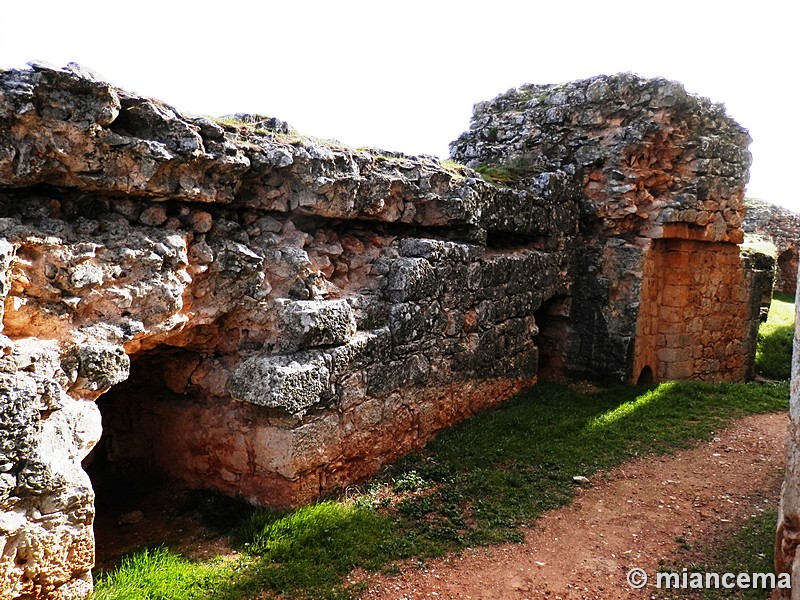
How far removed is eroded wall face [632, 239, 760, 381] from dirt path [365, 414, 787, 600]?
275cm

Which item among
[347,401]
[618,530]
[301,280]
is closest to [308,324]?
[301,280]

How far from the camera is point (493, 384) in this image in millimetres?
7500

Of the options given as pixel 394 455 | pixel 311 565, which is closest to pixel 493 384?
pixel 394 455

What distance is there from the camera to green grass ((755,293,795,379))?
11266 mm

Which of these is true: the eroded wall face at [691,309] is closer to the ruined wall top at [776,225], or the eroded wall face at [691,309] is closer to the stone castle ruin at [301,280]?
the stone castle ruin at [301,280]

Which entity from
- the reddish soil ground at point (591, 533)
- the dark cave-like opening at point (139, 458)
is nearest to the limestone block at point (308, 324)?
the dark cave-like opening at point (139, 458)

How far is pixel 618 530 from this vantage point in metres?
5.03

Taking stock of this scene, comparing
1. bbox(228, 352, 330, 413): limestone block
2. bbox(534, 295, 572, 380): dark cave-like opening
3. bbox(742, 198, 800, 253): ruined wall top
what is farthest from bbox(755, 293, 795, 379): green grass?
bbox(228, 352, 330, 413): limestone block

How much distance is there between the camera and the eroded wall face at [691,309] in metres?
9.23

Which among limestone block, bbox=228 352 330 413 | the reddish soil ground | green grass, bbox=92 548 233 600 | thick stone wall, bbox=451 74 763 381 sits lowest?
green grass, bbox=92 548 233 600

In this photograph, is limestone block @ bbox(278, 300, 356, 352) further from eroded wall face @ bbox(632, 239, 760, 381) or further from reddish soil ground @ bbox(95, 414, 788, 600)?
eroded wall face @ bbox(632, 239, 760, 381)

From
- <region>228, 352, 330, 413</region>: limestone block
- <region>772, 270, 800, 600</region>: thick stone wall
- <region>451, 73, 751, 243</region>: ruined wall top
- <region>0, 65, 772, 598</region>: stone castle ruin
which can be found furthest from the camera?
<region>451, 73, 751, 243</region>: ruined wall top

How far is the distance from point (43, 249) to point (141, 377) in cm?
210

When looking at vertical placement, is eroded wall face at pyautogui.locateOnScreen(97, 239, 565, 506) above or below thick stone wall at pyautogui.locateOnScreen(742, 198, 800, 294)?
below
